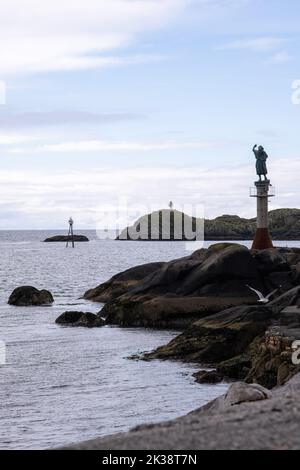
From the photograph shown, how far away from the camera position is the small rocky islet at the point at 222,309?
76.7 ft

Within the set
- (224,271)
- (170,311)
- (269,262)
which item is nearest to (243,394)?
(170,311)

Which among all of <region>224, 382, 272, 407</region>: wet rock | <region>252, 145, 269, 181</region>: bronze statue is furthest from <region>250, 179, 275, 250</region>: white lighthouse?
Result: <region>224, 382, 272, 407</region>: wet rock

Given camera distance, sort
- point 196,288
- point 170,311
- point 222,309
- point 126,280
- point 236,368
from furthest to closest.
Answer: point 126,280 → point 196,288 → point 222,309 → point 170,311 → point 236,368

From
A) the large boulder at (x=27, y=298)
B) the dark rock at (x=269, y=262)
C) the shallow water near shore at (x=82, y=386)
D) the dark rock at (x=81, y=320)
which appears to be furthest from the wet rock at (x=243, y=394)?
the large boulder at (x=27, y=298)

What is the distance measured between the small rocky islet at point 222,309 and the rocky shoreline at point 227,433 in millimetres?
9089

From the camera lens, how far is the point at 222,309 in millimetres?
38250

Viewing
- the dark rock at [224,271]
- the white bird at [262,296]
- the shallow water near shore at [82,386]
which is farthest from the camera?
the dark rock at [224,271]

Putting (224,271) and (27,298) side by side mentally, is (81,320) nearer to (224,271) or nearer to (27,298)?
(224,271)

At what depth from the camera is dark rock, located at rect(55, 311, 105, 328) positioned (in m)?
38.8

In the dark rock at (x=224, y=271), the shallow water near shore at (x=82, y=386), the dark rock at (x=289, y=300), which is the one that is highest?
the dark rock at (x=224, y=271)

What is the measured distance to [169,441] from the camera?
9414mm

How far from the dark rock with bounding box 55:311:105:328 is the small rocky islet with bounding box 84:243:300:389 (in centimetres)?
131

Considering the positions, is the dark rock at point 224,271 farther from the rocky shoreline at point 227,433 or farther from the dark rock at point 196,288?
the rocky shoreline at point 227,433

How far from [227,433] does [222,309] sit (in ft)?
94.7
